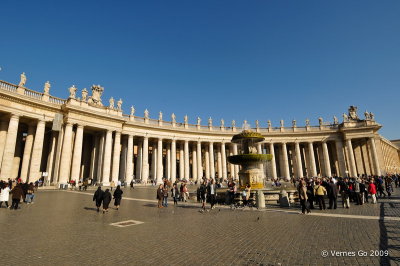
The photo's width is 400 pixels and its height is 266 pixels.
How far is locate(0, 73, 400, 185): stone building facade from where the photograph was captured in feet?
97.7

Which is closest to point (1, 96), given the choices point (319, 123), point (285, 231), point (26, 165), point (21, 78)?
point (21, 78)

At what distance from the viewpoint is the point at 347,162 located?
5059 cm

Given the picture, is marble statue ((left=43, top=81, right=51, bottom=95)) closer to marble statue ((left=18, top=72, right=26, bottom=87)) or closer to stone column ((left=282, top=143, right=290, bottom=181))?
marble statue ((left=18, top=72, right=26, bottom=87))

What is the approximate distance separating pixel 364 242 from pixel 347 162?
178 feet

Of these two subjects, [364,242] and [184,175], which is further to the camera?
[184,175]

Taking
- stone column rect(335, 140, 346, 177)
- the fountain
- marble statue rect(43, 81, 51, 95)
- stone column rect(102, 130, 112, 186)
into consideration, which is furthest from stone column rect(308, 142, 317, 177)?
marble statue rect(43, 81, 51, 95)

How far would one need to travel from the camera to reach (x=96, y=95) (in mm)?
37781

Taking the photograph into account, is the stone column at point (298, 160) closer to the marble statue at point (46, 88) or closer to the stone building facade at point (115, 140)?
the stone building facade at point (115, 140)

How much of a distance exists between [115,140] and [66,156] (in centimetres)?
843

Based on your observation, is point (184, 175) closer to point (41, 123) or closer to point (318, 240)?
point (41, 123)

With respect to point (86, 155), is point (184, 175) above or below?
below

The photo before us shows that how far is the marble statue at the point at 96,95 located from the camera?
36966 millimetres

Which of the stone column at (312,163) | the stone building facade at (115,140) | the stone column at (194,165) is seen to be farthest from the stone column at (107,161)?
the stone column at (312,163)

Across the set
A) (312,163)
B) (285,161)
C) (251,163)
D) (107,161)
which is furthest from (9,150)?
(312,163)
